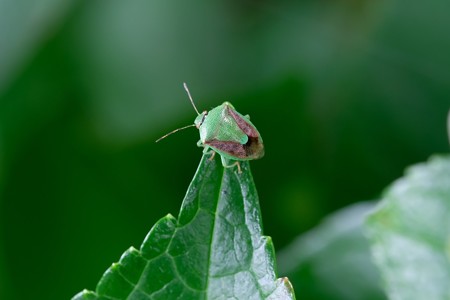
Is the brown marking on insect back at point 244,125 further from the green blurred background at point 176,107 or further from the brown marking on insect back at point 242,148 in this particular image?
the green blurred background at point 176,107

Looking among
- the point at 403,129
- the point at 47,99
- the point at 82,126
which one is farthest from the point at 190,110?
the point at 403,129

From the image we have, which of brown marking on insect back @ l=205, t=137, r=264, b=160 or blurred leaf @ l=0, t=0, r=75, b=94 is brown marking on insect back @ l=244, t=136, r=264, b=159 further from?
blurred leaf @ l=0, t=0, r=75, b=94

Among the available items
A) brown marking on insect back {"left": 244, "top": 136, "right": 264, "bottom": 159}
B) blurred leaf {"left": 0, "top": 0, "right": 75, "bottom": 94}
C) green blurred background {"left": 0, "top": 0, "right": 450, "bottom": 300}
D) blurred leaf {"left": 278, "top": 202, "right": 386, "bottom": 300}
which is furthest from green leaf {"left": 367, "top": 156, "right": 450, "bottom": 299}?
blurred leaf {"left": 0, "top": 0, "right": 75, "bottom": 94}

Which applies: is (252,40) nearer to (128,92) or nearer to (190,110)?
(128,92)

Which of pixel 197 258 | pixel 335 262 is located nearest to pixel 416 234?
pixel 335 262

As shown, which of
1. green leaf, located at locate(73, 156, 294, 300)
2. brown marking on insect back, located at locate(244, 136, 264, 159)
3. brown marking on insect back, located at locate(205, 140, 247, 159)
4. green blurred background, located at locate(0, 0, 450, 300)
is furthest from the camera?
green blurred background, located at locate(0, 0, 450, 300)

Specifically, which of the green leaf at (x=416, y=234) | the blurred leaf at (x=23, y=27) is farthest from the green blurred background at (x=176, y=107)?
the green leaf at (x=416, y=234)

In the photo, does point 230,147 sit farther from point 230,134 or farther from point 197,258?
point 197,258
